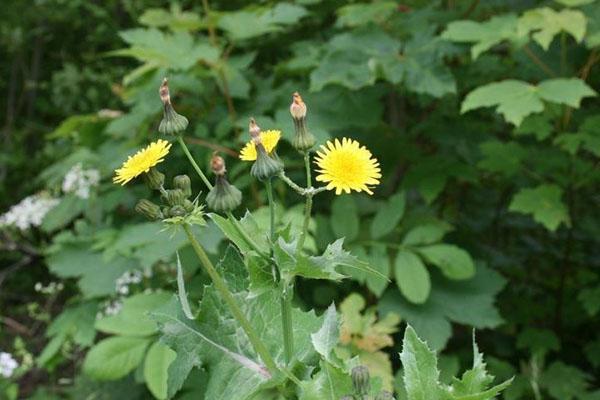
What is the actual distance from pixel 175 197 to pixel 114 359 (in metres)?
1.46

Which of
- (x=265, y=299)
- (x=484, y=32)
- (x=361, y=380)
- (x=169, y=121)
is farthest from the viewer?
(x=484, y=32)

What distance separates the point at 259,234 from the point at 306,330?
0.24 metres

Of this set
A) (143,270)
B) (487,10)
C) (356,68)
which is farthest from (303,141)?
(487,10)

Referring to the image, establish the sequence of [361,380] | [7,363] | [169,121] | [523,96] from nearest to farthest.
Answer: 1. [361,380]
2. [169,121]
3. [523,96]
4. [7,363]

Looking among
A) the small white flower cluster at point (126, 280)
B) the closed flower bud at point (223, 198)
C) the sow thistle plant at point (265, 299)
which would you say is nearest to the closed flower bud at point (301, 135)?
the sow thistle plant at point (265, 299)

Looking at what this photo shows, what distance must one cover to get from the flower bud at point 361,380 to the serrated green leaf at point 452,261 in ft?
5.05

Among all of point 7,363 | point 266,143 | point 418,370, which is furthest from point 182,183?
point 7,363

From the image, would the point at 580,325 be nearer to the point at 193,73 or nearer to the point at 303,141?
the point at 193,73

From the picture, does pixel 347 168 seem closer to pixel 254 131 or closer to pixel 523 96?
pixel 254 131

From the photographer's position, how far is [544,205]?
246 cm

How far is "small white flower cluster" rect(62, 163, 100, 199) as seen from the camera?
2.91 meters

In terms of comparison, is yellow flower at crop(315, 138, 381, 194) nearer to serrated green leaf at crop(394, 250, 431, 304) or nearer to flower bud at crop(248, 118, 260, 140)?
flower bud at crop(248, 118, 260, 140)

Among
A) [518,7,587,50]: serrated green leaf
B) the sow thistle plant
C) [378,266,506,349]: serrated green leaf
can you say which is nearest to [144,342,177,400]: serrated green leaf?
[378,266,506,349]: serrated green leaf

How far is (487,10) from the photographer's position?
2734 mm
